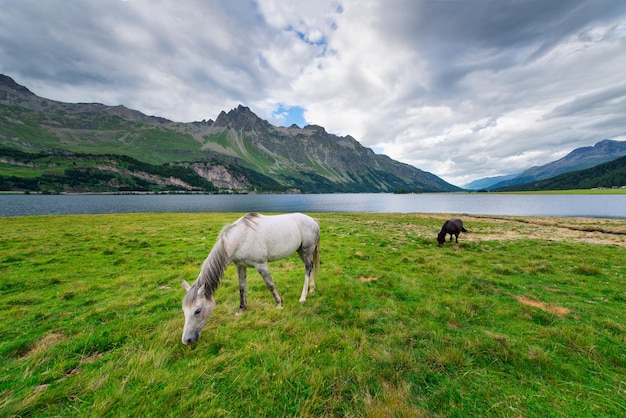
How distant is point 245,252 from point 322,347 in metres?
3.12

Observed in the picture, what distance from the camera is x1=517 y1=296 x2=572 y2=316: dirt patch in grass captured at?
262 inches

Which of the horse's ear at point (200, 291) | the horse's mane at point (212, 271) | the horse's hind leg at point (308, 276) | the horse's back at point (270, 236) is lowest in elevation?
the horse's hind leg at point (308, 276)

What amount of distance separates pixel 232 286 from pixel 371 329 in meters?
5.20

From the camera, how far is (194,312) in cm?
518

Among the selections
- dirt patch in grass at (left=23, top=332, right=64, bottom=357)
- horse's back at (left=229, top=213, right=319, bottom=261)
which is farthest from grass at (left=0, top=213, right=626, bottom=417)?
horse's back at (left=229, top=213, right=319, bottom=261)

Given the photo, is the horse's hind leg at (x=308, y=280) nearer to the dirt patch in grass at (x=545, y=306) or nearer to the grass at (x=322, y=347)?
the grass at (x=322, y=347)

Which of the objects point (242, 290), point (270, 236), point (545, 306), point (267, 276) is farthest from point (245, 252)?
point (545, 306)

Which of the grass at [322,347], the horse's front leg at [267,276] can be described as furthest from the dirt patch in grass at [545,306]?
the horse's front leg at [267,276]

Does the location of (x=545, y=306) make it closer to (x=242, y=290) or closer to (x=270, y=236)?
(x=270, y=236)

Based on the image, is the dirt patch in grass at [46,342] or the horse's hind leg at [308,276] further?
the horse's hind leg at [308,276]

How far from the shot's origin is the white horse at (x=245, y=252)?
17.3 ft

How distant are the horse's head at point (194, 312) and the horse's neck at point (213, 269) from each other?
23cm

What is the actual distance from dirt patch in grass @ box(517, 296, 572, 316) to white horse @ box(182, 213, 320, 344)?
704cm

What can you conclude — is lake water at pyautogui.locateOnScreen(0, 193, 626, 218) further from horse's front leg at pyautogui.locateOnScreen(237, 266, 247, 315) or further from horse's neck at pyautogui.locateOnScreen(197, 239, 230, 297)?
horse's neck at pyautogui.locateOnScreen(197, 239, 230, 297)
